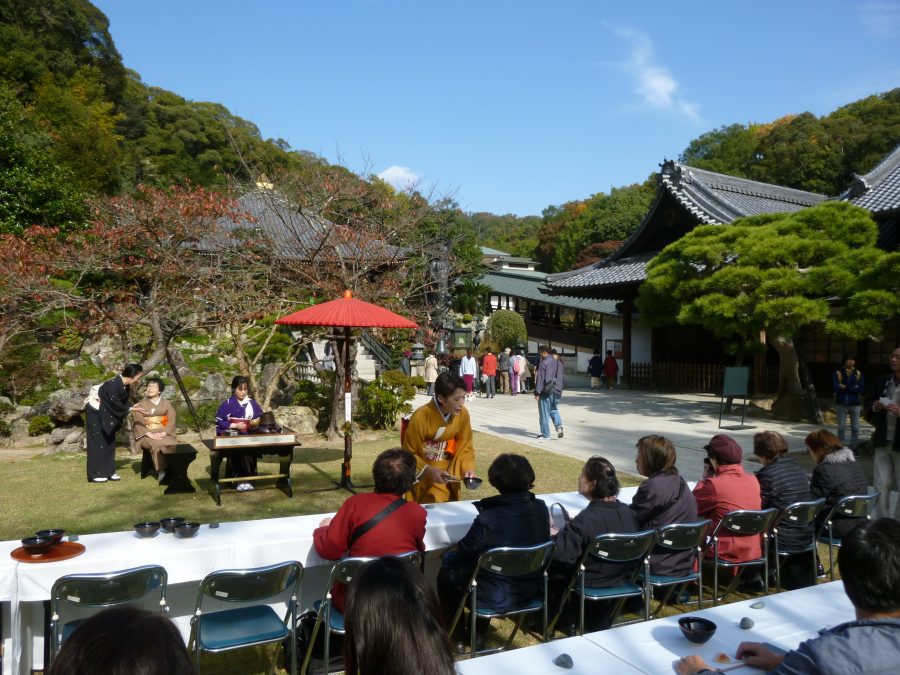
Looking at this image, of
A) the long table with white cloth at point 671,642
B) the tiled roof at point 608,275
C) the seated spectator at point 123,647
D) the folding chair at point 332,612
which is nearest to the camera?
the seated spectator at point 123,647

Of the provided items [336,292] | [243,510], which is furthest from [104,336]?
[243,510]

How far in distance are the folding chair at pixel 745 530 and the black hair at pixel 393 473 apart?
6.56 ft

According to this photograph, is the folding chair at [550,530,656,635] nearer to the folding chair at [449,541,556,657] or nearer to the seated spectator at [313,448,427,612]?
the folding chair at [449,541,556,657]

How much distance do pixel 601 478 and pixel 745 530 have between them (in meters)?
1.11

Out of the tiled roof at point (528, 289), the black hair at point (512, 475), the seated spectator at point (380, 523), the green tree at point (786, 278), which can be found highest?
the tiled roof at point (528, 289)

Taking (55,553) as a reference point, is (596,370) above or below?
above

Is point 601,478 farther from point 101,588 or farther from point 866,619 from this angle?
point 101,588

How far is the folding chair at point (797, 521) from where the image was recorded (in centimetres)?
392

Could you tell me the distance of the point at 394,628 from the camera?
1304 millimetres

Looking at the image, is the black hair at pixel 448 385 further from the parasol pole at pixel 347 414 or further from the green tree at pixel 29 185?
the green tree at pixel 29 185

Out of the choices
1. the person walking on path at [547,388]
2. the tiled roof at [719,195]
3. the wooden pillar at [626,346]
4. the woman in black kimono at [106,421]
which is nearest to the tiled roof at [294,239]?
the person walking on path at [547,388]

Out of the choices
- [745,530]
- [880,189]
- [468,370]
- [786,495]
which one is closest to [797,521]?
[786,495]

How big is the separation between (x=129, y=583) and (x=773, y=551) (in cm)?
386

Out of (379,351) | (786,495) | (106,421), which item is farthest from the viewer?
(379,351)
